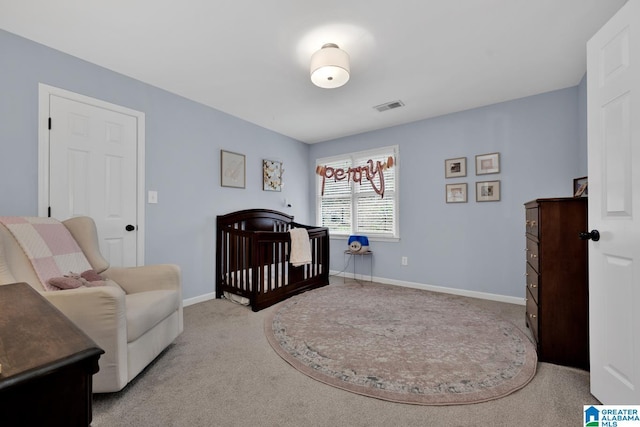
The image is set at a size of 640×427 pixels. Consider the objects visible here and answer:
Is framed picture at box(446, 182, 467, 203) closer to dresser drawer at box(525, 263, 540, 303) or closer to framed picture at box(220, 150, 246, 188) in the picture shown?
dresser drawer at box(525, 263, 540, 303)

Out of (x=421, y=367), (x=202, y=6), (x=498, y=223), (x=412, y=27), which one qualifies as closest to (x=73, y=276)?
(x=202, y=6)

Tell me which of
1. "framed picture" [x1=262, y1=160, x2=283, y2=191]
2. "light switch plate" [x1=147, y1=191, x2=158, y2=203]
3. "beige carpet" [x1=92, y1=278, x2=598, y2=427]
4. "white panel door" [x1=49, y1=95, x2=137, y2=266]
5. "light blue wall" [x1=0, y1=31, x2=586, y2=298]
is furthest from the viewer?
"framed picture" [x1=262, y1=160, x2=283, y2=191]

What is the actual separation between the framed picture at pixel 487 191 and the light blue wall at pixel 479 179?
0.17 feet

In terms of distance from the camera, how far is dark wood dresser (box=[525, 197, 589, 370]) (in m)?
1.80

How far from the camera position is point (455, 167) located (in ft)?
11.6

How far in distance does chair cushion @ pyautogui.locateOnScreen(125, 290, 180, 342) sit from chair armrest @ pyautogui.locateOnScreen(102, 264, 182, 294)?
0.26ft

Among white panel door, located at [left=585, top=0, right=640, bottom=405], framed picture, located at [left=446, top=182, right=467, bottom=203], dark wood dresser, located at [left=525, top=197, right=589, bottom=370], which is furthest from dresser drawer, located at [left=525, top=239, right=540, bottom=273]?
framed picture, located at [left=446, top=182, right=467, bottom=203]

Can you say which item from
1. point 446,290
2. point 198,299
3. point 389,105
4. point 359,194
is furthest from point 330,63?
point 446,290

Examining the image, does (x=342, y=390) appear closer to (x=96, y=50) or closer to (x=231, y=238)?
(x=231, y=238)

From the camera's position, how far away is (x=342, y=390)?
158 cm

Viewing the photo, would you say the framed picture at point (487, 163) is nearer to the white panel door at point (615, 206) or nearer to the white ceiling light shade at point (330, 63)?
the white panel door at point (615, 206)

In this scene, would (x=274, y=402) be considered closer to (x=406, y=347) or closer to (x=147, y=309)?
(x=147, y=309)

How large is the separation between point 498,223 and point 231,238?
122 inches
